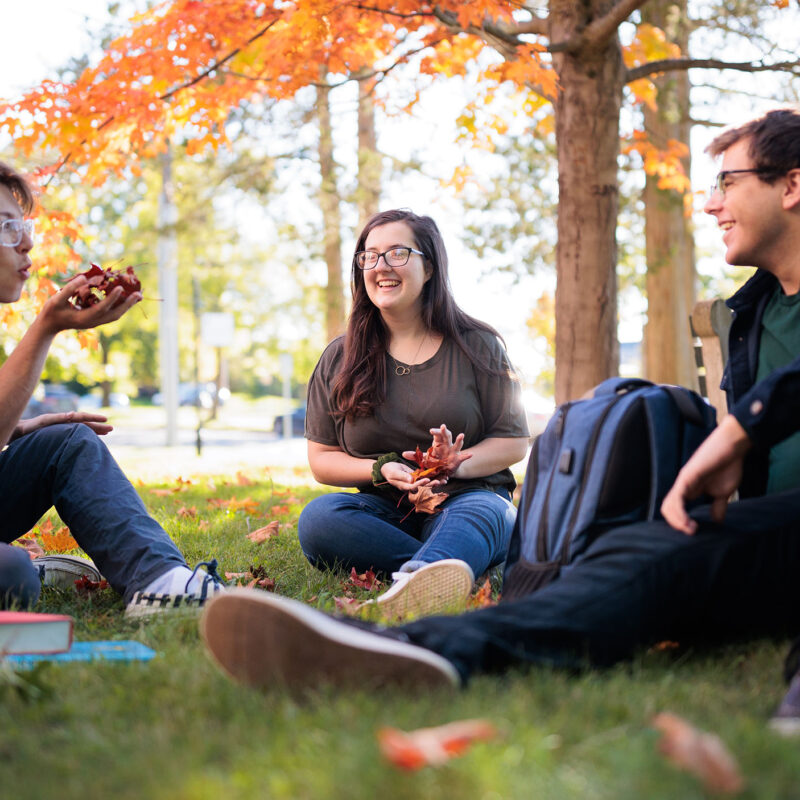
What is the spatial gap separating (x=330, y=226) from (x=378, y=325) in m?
12.0

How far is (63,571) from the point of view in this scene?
3.32m

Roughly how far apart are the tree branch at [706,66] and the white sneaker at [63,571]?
470cm

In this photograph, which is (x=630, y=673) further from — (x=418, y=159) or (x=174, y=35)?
(x=418, y=159)

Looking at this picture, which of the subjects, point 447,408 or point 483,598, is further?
point 447,408

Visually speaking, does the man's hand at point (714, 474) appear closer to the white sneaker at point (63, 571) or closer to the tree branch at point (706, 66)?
the white sneaker at point (63, 571)

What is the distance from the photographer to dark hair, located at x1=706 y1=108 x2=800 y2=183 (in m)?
2.62

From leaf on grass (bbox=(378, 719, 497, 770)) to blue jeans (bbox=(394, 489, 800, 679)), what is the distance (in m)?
0.31

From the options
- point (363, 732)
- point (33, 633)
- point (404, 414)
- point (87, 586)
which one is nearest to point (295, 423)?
point (404, 414)

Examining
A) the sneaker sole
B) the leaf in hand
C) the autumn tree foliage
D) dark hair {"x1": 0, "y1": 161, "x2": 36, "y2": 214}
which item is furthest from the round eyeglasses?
the autumn tree foliage

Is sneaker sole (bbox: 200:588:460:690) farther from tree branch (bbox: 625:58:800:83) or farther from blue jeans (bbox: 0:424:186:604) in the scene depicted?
tree branch (bbox: 625:58:800:83)

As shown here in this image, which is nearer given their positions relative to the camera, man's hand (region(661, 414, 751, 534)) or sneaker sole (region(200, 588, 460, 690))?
sneaker sole (region(200, 588, 460, 690))

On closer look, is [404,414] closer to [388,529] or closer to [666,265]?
[388,529]

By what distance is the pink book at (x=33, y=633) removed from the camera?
2.10 metres

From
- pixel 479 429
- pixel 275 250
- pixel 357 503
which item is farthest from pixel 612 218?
pixel 275 250
